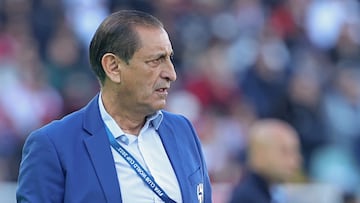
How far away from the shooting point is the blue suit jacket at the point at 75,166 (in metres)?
4.44

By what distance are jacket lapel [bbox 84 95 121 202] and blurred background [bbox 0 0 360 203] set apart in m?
5.17

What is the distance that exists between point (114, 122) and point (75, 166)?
0.91ft

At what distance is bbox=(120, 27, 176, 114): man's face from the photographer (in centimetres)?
459

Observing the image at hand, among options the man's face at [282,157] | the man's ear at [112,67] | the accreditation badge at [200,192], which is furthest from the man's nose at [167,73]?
the man's face at [282,157]

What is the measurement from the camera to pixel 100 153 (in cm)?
456

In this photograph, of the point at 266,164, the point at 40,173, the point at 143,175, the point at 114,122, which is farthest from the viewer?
the point at 266,164

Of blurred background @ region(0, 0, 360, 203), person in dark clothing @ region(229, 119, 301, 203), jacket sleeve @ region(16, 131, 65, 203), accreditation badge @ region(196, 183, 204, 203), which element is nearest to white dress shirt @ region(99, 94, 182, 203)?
accreditation badge @ region(196, 183, 204, 203)

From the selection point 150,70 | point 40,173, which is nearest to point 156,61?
point 150,70

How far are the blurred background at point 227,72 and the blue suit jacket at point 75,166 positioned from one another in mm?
5155

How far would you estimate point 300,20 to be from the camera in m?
14.2

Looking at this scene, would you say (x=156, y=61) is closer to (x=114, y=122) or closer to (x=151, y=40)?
(x=151, y=40)

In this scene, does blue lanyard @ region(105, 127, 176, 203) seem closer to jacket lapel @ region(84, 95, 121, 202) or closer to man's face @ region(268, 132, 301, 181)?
jacket lapel @ region(84, 95, 121, 202)

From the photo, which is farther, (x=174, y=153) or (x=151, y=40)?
(x=174, y=153)

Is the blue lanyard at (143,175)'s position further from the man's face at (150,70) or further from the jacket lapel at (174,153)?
the man's face at (150,70)
